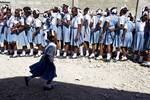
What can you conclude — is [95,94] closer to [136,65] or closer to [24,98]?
[24,98]

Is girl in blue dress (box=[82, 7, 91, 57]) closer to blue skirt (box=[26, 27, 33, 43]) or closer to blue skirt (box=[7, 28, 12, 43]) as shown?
blue skirt (box=[26, 27, 33, 43])

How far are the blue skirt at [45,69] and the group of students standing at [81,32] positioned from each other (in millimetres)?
3971

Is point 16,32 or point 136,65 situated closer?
point 136,65

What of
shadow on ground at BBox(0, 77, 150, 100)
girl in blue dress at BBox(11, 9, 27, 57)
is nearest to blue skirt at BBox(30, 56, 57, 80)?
shadow on ground at BBox(0, 77, 150, 100)

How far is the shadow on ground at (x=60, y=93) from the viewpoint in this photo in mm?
8969

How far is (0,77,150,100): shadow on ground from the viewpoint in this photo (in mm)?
8969

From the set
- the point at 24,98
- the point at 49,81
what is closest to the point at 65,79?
the point at 49,81

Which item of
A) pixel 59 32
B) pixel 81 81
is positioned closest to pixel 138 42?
pixel 59 32

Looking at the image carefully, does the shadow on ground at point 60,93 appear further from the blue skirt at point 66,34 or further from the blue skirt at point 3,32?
the blue skirt at point 3,32

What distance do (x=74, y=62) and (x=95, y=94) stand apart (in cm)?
357

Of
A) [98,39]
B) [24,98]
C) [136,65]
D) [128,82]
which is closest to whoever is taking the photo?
[24,98]

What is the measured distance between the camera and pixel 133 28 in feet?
42.4

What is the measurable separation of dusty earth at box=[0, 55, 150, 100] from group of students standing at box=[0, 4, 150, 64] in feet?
1.95

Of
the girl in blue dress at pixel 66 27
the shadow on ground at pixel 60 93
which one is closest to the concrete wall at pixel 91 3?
the girl in blue dress at pixel 66 27
